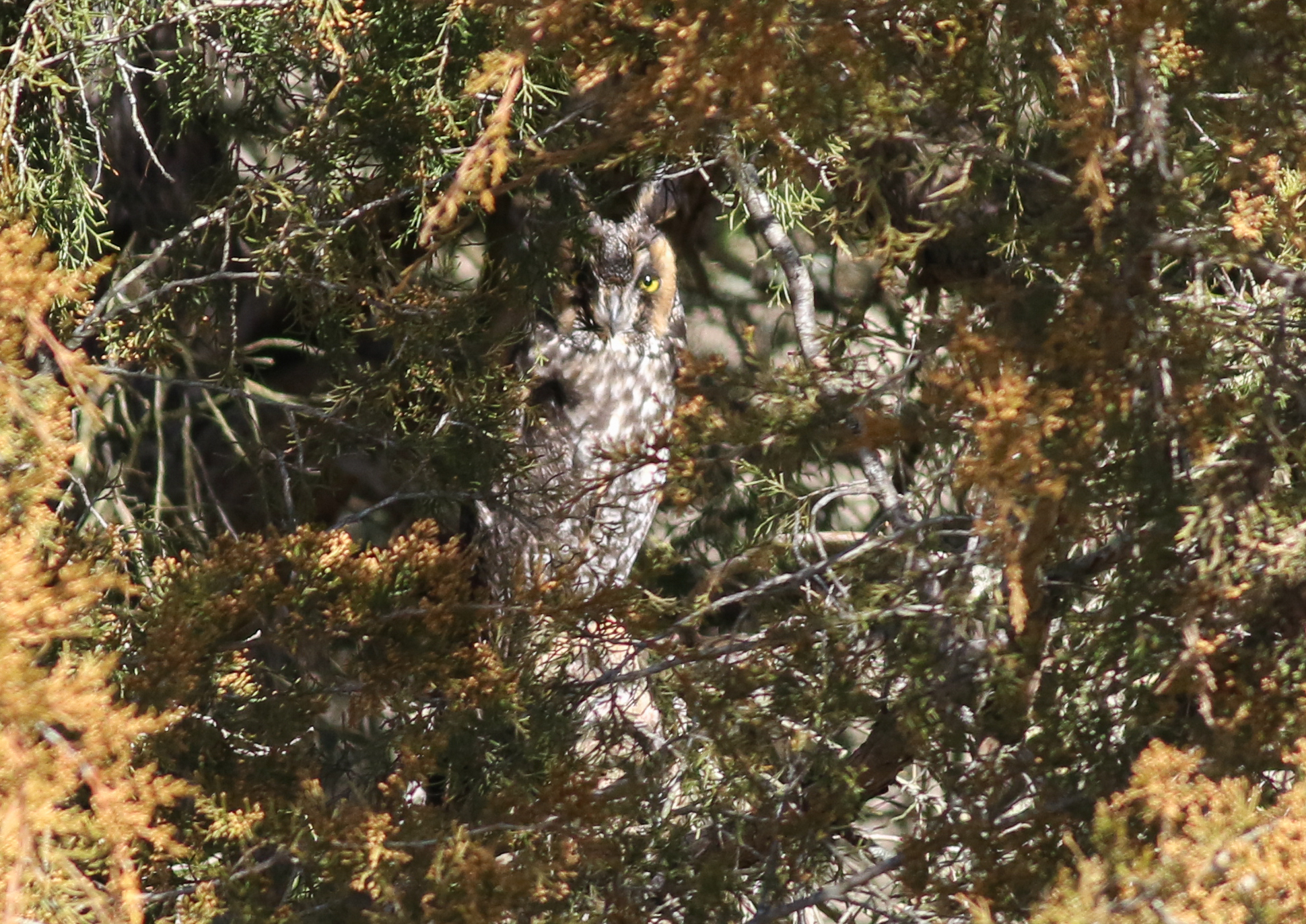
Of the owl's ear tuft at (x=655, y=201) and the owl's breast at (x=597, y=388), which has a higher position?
the owl's ear tuft at (x=655, y=201)

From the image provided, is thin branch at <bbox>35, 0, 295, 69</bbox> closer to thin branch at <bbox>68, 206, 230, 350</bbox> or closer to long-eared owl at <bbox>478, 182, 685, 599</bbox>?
thin branch at <bbox>68, 206, 230, 350</bbox>

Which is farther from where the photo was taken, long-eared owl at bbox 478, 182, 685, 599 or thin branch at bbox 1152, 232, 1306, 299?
long-eared owl at bbox 478, 182, 685, 599

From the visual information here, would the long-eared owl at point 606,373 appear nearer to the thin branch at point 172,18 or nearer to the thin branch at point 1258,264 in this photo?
the thin branch at point 172,18

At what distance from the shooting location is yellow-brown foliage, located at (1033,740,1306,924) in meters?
0.91

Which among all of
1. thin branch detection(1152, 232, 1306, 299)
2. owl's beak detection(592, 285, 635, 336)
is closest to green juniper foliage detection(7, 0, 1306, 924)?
thin branch detection(1152, 232, 1306, 299)

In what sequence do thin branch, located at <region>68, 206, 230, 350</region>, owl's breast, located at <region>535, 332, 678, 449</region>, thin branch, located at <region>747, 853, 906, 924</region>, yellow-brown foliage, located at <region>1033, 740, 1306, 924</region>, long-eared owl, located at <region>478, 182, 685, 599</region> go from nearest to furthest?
yellow-brown foliage, located at <region>1033, 740, 1306, 924</region> < thin branch, located at <region>747, 853, 906, 924</region> < thin branch, located at <region>68, 206, 230, 350</region> < long-eared owl, located at <region>478, 182, 685, 599</region> < owl's breast, located at <region>535, 332, 678, 449</region>

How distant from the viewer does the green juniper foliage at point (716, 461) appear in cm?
105

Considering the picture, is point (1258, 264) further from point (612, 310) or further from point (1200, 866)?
point (612, 310)

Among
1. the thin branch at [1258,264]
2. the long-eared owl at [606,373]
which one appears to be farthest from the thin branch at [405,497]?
the thin branch at [1258,264]

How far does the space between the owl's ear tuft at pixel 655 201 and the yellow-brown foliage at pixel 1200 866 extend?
164 centimetres

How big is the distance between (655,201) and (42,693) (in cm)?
175

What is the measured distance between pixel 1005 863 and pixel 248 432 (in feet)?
6.36

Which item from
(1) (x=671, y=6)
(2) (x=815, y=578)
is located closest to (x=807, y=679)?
(2) (x=815, y=578)

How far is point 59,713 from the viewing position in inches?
38.9
